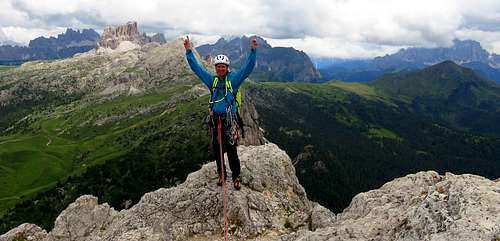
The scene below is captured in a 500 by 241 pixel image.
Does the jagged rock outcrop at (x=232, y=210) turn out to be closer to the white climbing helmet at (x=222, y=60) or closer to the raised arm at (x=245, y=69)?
the raised arm at (x=245, y=69)

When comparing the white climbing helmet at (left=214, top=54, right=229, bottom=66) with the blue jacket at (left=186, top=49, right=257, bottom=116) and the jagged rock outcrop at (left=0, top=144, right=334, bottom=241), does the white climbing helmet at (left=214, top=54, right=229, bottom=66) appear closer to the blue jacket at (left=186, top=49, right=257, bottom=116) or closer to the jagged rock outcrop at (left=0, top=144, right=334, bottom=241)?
the blue jacket at (left=186, top=49, right=257, bottom=116)

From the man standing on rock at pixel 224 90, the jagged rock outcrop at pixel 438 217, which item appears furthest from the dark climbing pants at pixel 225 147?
the jagged rock outcrop at pixel 438 217

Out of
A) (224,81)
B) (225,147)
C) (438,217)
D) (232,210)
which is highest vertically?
(224,81)

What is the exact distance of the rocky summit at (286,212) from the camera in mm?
11836

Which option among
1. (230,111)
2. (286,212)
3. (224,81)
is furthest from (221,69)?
(286,212)

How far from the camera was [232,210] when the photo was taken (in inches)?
843

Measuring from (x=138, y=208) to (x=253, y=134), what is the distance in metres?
152

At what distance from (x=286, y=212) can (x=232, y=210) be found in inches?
146

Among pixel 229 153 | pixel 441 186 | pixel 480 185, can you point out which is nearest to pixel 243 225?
pixel 229 153

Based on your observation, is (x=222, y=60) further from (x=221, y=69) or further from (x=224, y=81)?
(x=224, y=81)

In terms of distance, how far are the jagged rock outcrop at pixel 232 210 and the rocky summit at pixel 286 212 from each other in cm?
5

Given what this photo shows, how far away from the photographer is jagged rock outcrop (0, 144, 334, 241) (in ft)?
68.7

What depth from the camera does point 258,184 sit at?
2452cm

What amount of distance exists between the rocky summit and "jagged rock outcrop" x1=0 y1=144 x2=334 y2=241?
0.05m
